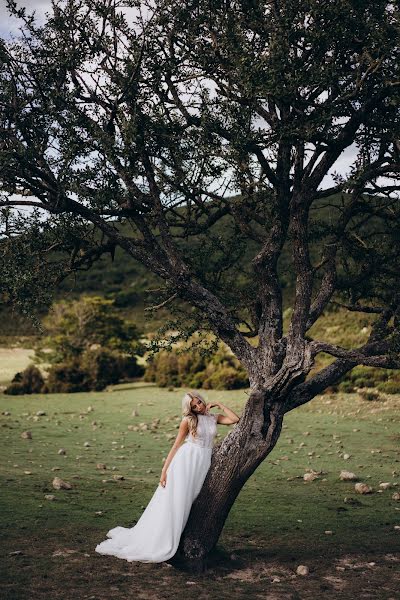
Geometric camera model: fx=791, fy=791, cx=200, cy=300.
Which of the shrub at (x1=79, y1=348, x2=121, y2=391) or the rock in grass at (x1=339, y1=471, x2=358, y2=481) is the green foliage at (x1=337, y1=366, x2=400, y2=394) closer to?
the shrub at (x1=79, y1=348, x2=121, y2=391)

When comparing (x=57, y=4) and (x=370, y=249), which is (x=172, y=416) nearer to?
(x=370, y=249)

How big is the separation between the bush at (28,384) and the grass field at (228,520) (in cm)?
780

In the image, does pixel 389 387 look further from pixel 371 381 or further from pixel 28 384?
pixel 28 384

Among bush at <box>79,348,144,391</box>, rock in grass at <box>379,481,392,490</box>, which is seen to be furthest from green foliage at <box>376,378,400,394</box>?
rock in grass at <box>379,481,392,490</box>

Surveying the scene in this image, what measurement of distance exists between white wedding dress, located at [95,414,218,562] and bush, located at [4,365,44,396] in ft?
68.6

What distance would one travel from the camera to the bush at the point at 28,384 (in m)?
30.3

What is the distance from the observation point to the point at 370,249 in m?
12.6

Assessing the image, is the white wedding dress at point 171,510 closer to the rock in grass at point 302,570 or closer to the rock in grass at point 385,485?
the rock in grass at point 302,570

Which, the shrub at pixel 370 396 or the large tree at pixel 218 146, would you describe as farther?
the shrub at pixel 370 396

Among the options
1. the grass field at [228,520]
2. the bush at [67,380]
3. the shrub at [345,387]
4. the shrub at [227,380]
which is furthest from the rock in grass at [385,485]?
the bush at [67,380]

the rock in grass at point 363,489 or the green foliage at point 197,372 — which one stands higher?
the green foliage at point 197,372

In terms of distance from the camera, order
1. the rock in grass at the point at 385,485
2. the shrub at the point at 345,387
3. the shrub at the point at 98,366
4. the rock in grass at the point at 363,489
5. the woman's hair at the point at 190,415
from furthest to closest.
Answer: the shrub at the point at 98,366 < the shrub at the point at 345,387 < the rock in grass at the point at 385,485 < the rock in grass at the point at 363,489 < the woman's hair at the point at 190,415

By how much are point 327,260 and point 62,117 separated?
4.45 m

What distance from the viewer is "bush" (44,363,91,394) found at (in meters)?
30.7
